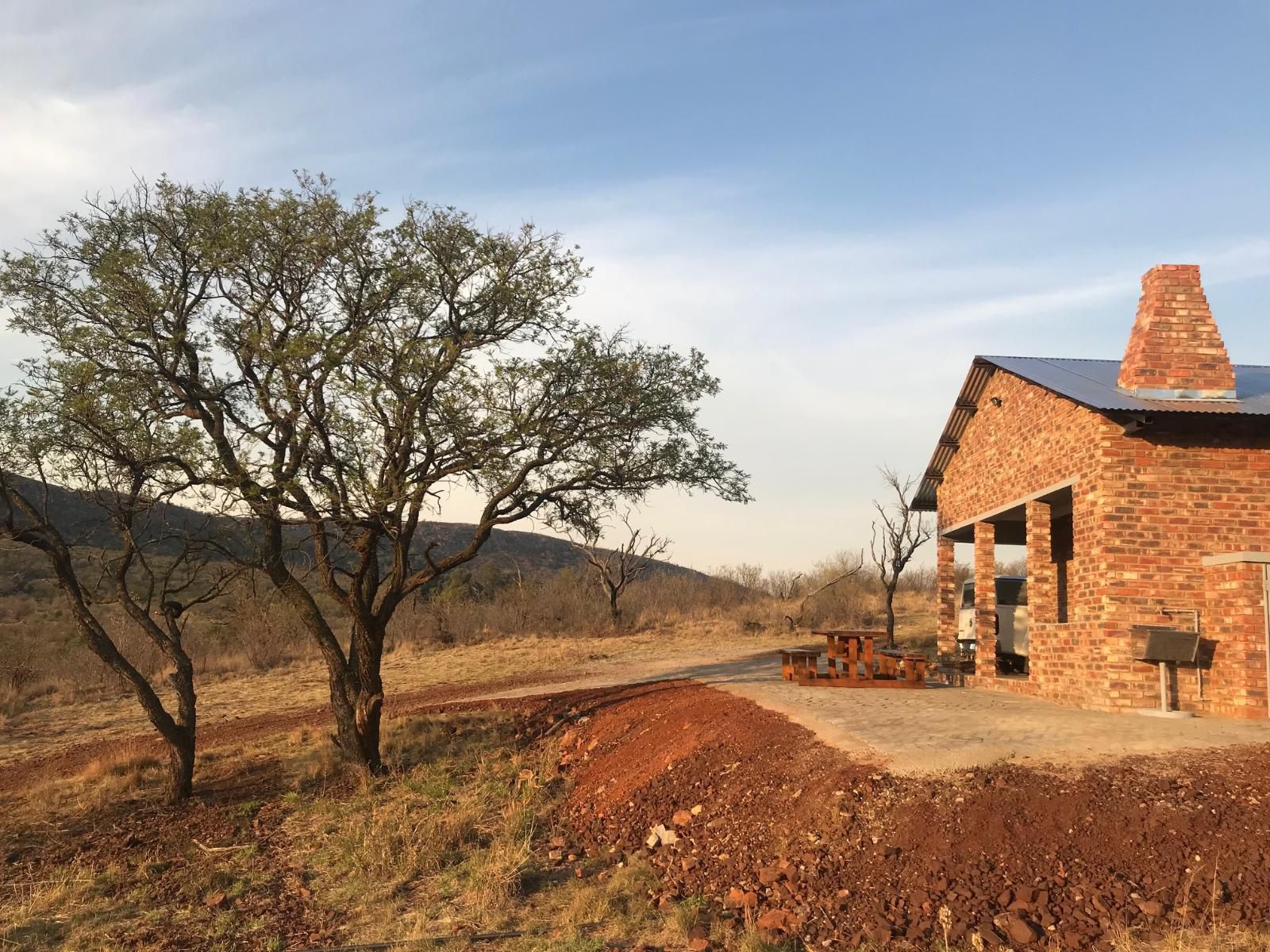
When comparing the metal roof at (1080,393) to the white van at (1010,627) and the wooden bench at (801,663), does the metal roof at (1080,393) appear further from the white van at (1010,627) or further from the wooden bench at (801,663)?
the wooden bench at (801,663)

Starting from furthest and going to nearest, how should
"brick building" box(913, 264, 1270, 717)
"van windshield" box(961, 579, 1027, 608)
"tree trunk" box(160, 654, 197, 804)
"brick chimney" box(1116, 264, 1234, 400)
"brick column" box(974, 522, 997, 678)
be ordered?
"van windshield" box(961, 579, 1027, 608), "brick column" box(974, 522, 997, 678), "tree trunk" box(160, 654, 197, 804), "brick chimney" box(1116, 264, 1234, 400), "brick building" box(913, 264, 1270, 717)

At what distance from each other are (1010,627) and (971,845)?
11979 millimetres

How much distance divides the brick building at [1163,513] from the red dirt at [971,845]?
2320 millimetres

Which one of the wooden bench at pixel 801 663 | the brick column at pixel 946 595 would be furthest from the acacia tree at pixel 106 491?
the brick column at pixel 946 595

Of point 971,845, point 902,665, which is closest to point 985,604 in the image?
point 902,665

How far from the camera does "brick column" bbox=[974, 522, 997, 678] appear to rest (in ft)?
49.2

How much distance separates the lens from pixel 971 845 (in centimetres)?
698

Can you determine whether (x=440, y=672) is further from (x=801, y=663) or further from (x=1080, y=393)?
(x=1080, y=393)

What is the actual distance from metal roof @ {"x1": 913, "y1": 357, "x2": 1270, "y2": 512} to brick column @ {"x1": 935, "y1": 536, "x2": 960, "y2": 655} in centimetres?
143

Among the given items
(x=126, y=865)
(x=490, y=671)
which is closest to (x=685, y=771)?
(x=126, y=865)

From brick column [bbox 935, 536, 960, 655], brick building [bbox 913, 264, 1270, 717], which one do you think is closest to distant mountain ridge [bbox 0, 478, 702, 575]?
brick column [bbox 935, 536, 960, 655]

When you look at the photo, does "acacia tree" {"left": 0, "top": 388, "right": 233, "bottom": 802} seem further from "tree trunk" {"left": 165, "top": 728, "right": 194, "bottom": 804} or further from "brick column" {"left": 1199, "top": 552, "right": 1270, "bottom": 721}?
"brick column" {"left": 1199, "top": 552, "right": 1270, "bottom": 721}

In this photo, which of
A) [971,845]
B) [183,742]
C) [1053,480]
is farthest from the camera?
[1053,480]

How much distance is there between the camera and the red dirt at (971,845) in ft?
20.4
